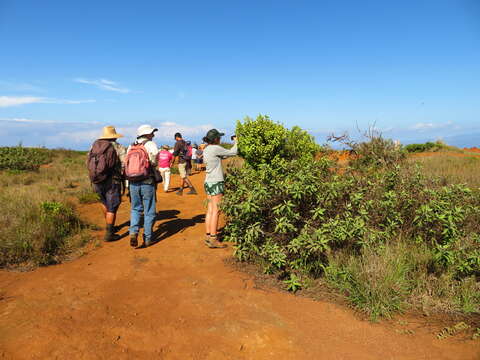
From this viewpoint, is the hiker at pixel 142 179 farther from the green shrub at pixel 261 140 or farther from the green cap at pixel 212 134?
the green shrub at pixel 261 140

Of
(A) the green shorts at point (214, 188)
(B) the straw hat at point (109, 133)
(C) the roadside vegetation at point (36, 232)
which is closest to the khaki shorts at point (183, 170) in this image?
(C) the roadside vegetation at point (36, 232)

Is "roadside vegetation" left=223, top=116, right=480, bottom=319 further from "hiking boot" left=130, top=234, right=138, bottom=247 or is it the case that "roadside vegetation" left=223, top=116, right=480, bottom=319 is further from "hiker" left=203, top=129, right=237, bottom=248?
"hiking boot" left=130, top=234, right=138, bottom=247

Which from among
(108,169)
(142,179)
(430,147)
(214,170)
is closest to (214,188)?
(214,170)

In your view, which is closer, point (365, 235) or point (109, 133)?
point (365, 235)

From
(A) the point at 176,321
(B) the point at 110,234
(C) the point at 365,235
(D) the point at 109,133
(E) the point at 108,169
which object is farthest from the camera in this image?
(B) the point at 110,234

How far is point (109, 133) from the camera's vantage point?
5.52m

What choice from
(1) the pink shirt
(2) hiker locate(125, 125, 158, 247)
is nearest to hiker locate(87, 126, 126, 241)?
(2) hiker locate(125, 125, 158, 247)

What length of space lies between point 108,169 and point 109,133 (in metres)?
0.70

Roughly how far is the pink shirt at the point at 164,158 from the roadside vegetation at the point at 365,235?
447 cm

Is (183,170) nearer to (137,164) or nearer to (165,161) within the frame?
(165,161)

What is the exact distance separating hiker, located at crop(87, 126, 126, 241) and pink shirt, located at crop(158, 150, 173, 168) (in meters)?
3.76

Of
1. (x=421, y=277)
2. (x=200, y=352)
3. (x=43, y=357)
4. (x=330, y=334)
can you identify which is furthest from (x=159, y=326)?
(x=421, y=277)

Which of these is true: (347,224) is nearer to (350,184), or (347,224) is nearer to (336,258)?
(336,258)

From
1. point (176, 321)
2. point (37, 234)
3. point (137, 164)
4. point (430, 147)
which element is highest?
point (430, 147)
